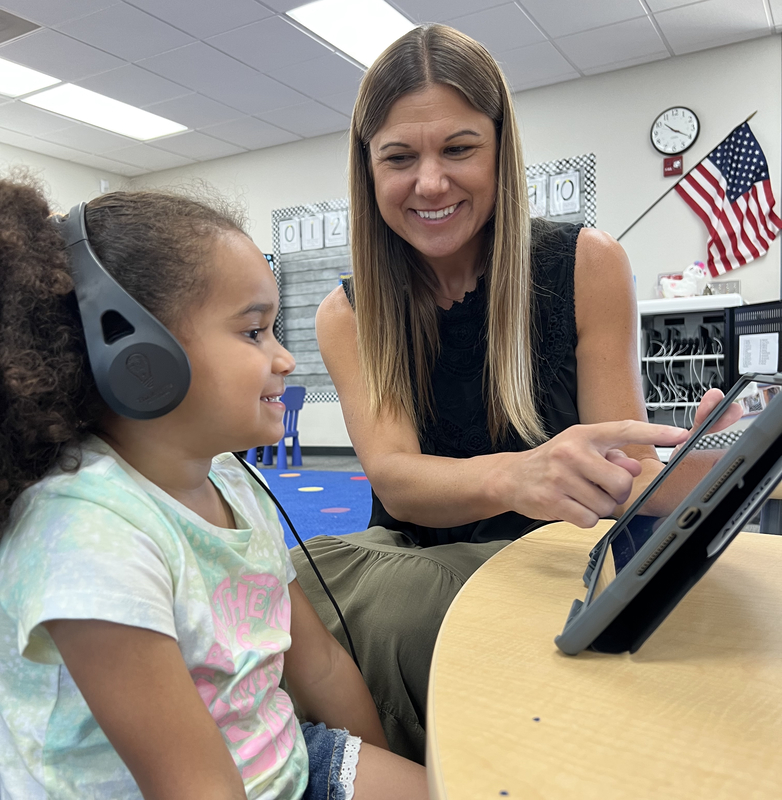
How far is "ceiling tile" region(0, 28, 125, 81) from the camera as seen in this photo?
14.3 ft

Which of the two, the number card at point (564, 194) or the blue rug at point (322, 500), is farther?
the number card at point (564, 194)

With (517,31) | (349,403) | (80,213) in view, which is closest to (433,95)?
(349,403)

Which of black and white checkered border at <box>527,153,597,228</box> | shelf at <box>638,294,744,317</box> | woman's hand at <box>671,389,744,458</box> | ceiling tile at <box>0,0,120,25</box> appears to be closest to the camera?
woman's hand at <box>671,389,744,458</box>

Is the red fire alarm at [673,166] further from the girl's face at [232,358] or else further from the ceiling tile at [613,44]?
the girl's face at [232,358]

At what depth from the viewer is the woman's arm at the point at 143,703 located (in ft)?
1.63

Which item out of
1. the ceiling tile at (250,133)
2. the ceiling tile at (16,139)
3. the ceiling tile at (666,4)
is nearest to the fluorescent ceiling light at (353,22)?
the ceiling tile at (666,4)

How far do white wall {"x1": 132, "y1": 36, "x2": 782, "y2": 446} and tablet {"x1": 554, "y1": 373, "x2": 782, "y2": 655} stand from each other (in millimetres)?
4785

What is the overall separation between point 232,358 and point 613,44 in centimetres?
483

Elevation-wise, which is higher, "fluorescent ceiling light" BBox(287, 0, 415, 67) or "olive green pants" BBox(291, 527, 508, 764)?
"fluorescent ceiling light" BBox(287, 0, 415, 67)

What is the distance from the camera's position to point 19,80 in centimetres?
498

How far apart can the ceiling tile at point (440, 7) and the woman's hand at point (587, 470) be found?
402cm

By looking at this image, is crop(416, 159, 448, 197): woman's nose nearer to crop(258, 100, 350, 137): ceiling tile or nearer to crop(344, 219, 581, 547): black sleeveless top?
crop(344, 219, 581, 547): black sleeveless top

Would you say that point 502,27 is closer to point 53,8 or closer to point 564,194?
point 564,194

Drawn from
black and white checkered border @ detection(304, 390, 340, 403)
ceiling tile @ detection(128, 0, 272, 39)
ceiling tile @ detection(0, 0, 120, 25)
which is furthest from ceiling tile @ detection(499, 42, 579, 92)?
black and white checkered border @ detection(304, 390, 340, 403)
